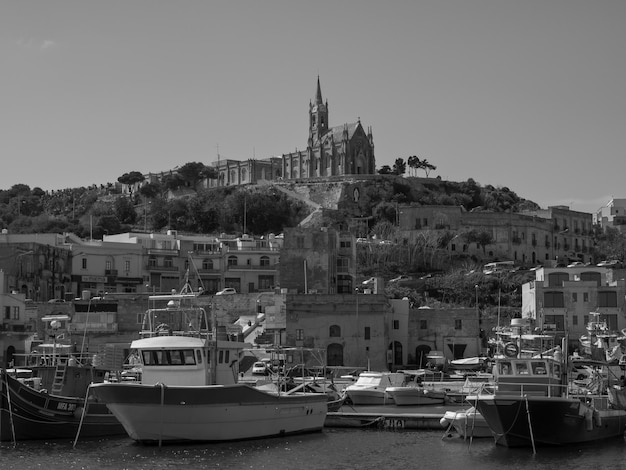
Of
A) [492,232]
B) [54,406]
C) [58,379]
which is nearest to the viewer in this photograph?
[54,406]

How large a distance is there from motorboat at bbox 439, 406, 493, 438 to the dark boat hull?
474 inches

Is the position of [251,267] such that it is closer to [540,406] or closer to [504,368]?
[504,368]

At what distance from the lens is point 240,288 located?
82250mm

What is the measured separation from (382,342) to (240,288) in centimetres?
2683

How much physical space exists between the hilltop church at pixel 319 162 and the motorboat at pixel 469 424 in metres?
94.9

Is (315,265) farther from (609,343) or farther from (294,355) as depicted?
(609,343)

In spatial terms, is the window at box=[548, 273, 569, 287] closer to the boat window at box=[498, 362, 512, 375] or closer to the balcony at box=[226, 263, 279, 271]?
the balcony at box=[226, 263, 279, 271]

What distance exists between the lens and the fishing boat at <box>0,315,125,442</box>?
35812 millimetres

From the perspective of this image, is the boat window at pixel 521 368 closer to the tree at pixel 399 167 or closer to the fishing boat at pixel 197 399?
the fishing boat at pixel 197 399

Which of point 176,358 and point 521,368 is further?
point 521,368

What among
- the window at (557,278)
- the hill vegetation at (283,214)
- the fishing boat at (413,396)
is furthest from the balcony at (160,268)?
the fishing boat at (413,396)

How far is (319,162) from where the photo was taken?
447 ft

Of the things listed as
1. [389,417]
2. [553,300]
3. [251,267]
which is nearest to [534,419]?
[389,417]

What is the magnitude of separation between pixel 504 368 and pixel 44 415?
1586 centimetres
